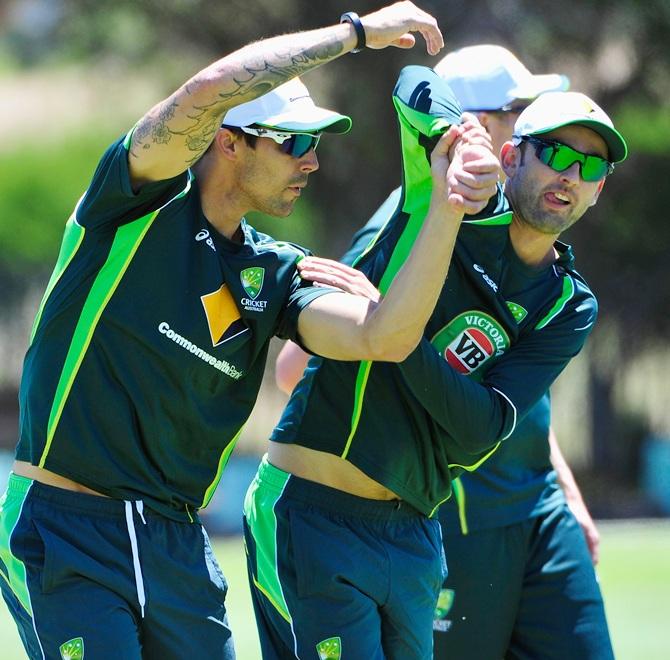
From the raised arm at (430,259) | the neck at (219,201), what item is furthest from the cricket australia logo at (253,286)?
the raised arm at (430,259)

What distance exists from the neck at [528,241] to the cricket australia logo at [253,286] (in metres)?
0.89

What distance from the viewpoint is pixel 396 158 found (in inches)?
566

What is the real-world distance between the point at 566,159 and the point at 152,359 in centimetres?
149

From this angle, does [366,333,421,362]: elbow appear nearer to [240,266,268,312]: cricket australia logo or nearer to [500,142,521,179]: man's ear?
[240,266,268,312]: cricket australia logo

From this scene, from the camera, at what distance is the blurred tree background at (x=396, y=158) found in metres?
13.8

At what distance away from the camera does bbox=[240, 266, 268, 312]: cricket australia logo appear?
12.6 ft

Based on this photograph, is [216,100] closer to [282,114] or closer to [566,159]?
[282,114]

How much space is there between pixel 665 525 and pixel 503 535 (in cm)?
838

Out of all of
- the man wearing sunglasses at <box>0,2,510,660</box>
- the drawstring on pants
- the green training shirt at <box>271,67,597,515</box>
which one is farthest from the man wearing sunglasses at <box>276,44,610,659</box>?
the drawstring on pants

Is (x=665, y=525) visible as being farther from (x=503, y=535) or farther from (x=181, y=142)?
(x=181, y=142)

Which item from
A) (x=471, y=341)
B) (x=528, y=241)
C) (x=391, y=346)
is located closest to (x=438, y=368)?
(x=391, y=346)

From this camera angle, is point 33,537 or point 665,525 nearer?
point 33,537

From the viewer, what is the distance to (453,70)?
550 centimetres

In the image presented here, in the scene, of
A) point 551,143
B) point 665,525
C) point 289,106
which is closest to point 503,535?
point 551,143
